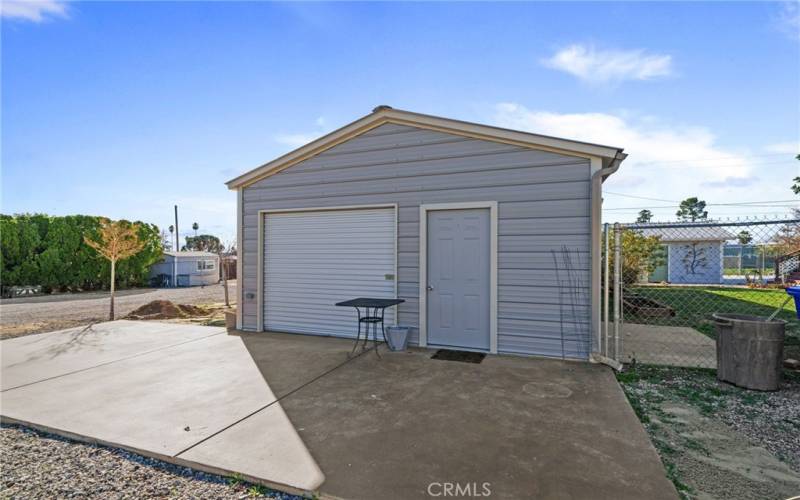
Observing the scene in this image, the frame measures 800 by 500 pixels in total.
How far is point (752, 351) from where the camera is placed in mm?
3629

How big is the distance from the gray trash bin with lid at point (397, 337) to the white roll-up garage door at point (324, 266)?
463 mm

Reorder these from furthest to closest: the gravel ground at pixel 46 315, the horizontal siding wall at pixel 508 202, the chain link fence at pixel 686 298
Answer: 1. the gravel ground at pixel 46 315
2. the horizontal siding wall at pixel 508 202
3. the chain link fence at pixel 686 298

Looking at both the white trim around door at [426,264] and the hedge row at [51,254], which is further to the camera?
the hedge row at [51,254]

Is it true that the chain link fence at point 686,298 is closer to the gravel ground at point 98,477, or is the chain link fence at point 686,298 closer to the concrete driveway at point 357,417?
the concrete driveway at point 357,417

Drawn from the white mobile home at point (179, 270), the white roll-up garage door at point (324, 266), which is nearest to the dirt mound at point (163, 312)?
the white roll-up garage door at point (324, 266)

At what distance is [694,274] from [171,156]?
22557mm

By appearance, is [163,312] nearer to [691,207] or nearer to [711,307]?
[711,307]

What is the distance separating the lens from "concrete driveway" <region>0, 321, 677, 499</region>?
7.06 ft

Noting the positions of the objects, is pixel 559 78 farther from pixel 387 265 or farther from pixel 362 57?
pixel 387 265

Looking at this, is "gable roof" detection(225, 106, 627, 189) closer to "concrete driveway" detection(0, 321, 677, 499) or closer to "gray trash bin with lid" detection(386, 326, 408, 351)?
"concrete driveway" detection(0, 321, 677, 499)

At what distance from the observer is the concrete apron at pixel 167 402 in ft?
7.93

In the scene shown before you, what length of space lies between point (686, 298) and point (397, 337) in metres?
11.0

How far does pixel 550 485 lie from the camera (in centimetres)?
204

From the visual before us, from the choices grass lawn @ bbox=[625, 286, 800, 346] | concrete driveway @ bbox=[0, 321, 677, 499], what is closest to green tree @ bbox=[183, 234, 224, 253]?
concrete driveway @ bbox=[0, 321, 677, 499]
